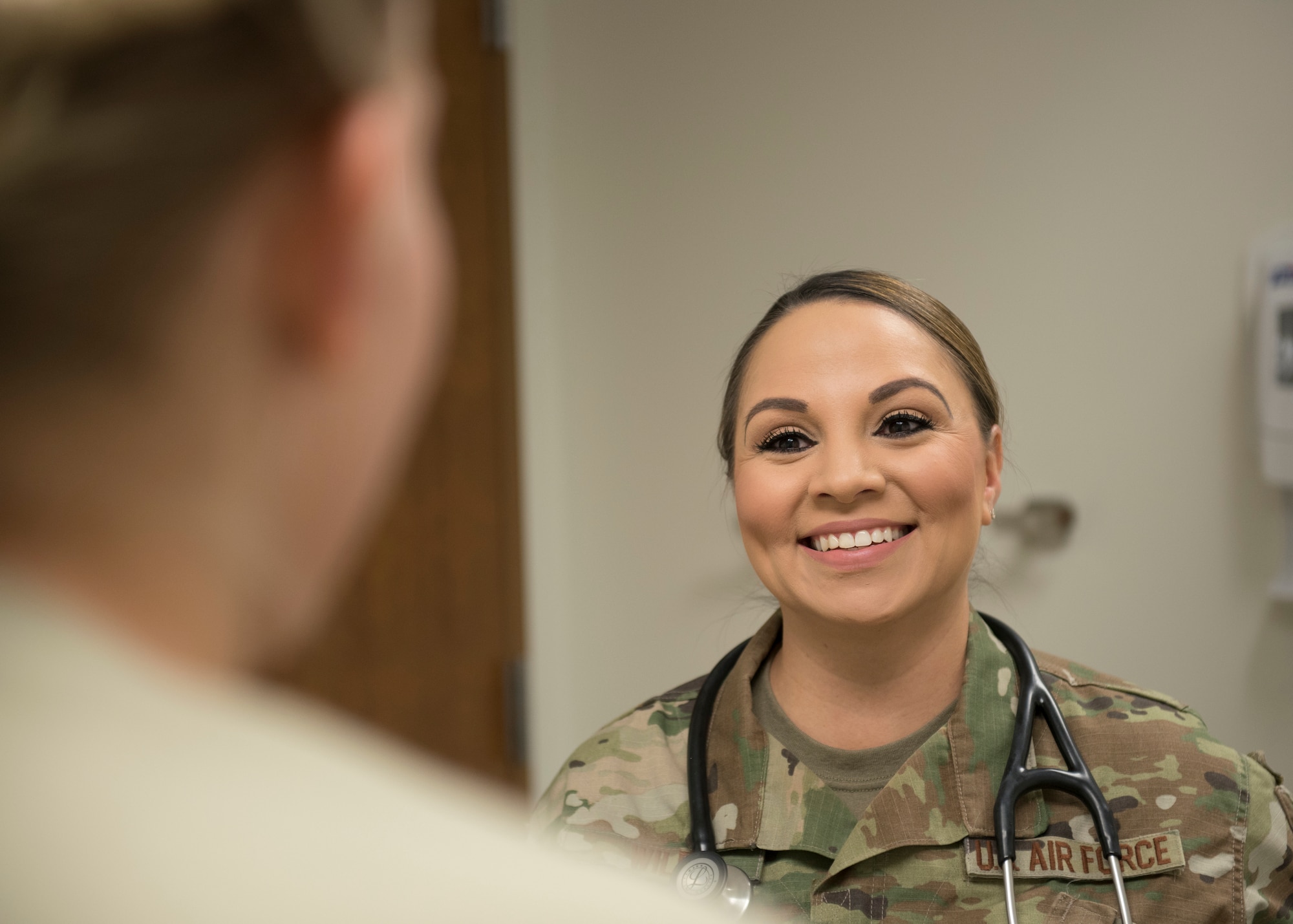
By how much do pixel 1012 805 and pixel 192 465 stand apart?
36.1 inches

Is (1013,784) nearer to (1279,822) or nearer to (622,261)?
(1279,822)

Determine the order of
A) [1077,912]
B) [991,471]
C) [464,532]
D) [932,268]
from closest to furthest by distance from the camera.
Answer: [1077,912] < [991,471] < [932,268] < [464,532]

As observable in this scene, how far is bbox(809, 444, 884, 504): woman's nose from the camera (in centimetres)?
108

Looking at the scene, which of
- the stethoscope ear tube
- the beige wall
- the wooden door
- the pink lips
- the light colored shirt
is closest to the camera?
the light colored shirt

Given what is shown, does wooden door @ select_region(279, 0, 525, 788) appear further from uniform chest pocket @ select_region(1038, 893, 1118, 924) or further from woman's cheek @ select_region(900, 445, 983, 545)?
uniform chest pocket @ select_region(1038, 893, 1118, 924)

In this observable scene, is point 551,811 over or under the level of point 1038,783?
under

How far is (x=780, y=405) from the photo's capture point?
3.75 feet

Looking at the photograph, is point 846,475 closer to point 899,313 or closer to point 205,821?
point 899,313

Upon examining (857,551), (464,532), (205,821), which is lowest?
(464,532)

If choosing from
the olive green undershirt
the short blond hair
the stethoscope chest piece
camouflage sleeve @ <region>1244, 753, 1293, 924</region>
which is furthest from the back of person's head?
camouflage sleeve @ <region>1244, 753, 1293, 924</region>

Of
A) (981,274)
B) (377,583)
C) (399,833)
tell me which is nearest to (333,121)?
(399,833)

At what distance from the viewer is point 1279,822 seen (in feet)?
3.50

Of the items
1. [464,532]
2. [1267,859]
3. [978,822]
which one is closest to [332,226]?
[978,822]

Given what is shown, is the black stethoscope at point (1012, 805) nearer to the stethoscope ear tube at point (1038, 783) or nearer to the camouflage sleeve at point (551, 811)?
the stethoscope ear tube at point (1038, 783)
